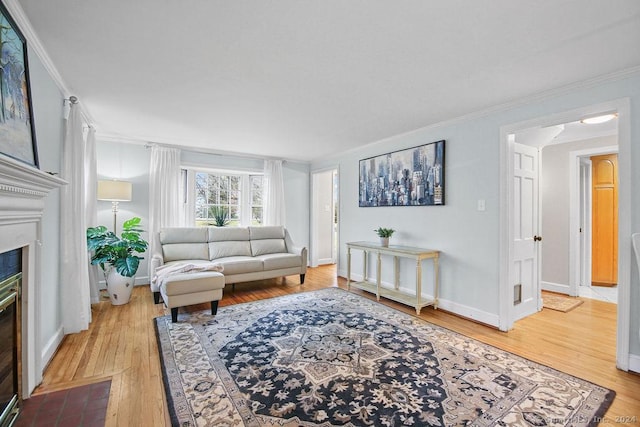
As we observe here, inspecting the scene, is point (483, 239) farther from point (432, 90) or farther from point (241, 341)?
point (241, 341)

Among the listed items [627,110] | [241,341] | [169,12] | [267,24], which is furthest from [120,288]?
[627,110]

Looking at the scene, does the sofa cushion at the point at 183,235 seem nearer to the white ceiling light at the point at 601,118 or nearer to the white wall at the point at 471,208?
the white wall at the point at 471,208

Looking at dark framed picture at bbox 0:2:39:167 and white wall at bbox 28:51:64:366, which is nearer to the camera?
dark framed picture at bbox 0:2:39:167

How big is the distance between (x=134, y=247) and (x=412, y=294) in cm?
367

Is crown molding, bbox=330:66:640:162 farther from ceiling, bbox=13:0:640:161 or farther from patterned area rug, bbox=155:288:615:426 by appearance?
patterned area rug, bbox=155:288:615:426

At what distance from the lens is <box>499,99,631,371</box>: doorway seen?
7.14 feet

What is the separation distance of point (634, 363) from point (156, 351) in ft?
12.1

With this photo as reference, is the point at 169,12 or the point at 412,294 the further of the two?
the point at 412,294

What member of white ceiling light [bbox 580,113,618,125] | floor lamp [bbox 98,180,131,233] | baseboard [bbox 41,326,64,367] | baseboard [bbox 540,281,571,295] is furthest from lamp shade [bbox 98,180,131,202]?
baseboard [bbox 540,281,571,295]

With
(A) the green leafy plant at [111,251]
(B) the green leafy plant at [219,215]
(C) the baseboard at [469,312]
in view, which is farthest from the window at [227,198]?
(C) the baseboard at [469,312]

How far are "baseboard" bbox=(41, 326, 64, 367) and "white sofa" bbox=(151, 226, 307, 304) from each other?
1.12 m

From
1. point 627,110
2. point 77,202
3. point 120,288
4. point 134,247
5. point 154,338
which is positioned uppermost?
point 627,110

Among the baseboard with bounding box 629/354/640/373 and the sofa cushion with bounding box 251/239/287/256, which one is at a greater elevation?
the sofa cushion with bounding box 251/239/287/256

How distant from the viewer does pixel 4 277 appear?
1.58 meters
